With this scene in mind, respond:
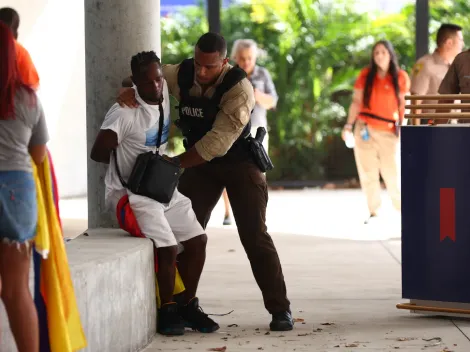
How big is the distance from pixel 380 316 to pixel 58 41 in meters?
9.78

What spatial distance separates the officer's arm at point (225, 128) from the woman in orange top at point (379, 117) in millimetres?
5394

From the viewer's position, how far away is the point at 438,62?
1121cm

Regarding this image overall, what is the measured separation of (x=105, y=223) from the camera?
23.7ft

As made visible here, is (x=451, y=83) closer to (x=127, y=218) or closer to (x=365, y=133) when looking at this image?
(x=365, y=133)

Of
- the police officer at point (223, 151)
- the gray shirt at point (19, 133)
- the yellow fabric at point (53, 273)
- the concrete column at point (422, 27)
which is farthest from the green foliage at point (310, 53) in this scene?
the gray shirt at point (19, 133)

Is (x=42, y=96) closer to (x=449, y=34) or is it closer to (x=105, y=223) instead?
(x=449, y=34)

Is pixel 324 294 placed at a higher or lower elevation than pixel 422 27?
lower

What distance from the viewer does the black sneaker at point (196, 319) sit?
21.8 feet

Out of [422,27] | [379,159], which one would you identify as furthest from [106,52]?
[422,27]

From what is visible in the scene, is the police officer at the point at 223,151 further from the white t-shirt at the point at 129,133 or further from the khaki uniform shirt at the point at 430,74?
the khaki uniform shirt at the point at 430,74

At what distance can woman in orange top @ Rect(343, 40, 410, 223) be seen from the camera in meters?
11.8

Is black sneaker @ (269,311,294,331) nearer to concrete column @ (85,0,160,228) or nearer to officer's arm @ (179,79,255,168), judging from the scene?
officer's arm @ (179,79,255,168)

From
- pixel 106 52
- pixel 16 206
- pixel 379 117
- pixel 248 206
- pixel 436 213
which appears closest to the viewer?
pixel 16 206

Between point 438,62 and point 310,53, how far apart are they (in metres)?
5.34
